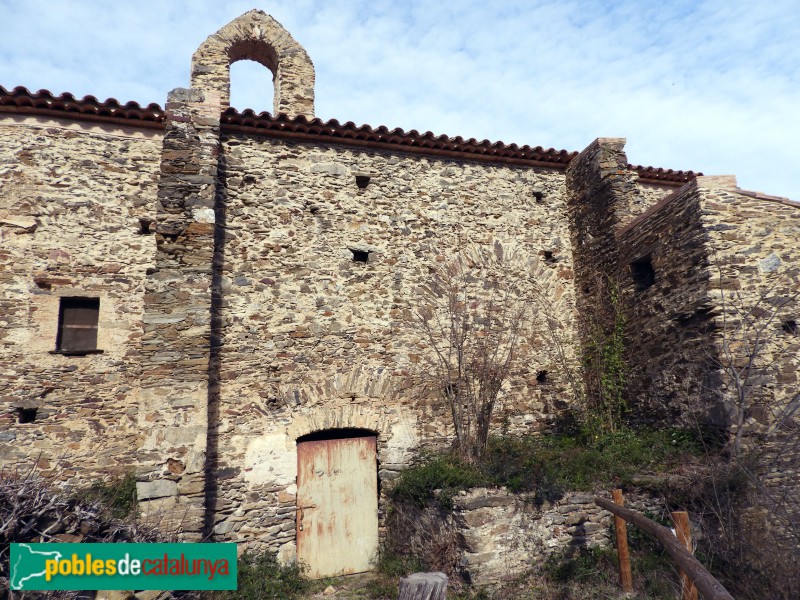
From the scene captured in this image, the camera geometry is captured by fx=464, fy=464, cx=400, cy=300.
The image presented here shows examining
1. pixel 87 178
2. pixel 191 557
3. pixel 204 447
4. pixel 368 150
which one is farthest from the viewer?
pixel 368 150

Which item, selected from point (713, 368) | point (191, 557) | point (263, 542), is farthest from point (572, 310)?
point (191, 557)

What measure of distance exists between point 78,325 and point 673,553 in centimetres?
728

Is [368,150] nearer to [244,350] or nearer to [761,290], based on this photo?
[244,350]

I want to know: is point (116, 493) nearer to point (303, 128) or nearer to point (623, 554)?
point (303, 128)

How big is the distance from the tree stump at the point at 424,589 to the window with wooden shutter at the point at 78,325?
18.2ft

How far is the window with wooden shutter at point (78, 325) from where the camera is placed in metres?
6.35

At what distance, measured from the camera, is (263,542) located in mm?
5789

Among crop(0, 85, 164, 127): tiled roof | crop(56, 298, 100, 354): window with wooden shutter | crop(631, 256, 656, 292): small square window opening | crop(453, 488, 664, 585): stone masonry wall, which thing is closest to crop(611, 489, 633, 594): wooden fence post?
crop(453, 488, 664, 585): stone masonry wall

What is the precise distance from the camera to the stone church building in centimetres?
564

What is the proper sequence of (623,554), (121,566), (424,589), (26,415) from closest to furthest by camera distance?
(424,589)
(121,566)
(623,554)
(26,415)

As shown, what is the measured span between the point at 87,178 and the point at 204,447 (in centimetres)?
436

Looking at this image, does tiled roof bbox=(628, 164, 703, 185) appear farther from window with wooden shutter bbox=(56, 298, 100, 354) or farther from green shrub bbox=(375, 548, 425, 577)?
window with wooden shutter bbox=(56, 298, 100, 354)

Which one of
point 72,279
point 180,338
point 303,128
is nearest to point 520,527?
point 180,338

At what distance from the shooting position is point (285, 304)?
651cm
